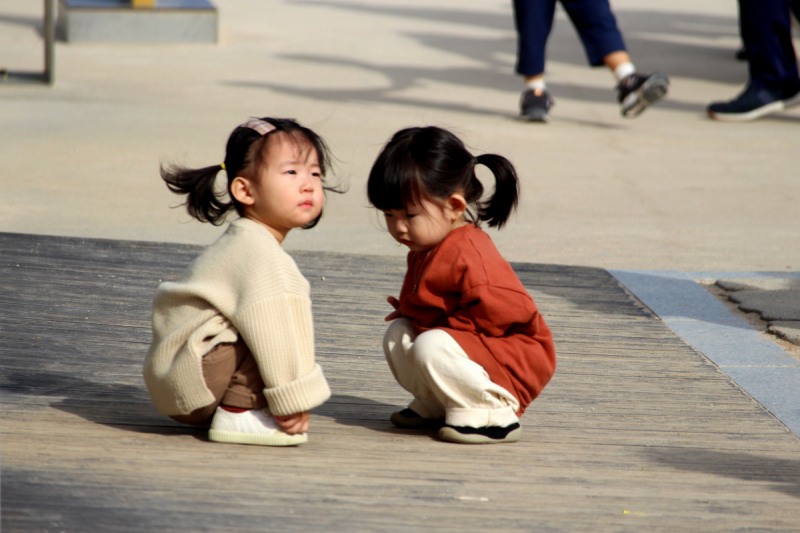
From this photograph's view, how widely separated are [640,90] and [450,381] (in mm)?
5059

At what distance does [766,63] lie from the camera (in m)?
7.44

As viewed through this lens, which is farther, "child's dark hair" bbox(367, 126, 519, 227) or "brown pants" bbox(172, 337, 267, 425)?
"child's dark hair" bbox(367, 126, 519, 227)

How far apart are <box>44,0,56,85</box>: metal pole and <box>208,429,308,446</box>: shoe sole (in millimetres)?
5941

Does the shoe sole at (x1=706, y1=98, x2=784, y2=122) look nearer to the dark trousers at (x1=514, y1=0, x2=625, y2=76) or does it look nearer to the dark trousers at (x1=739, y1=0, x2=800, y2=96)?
the dark trousers at (x1=739, y1=0, x2=800, y2=96)

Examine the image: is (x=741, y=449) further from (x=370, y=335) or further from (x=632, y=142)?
(x=632, y=142)

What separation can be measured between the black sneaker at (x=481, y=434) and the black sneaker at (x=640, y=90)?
4935mm

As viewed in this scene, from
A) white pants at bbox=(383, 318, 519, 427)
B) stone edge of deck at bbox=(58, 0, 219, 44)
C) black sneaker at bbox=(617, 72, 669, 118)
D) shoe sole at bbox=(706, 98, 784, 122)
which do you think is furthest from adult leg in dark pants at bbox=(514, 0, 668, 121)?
white pants at bbox=(383, 318, 519, 427)

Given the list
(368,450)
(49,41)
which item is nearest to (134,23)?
(49,41)

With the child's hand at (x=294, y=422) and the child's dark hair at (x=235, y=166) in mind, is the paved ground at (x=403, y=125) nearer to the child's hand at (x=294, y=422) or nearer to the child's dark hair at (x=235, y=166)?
the child's dark hair at (x=235, y=166)

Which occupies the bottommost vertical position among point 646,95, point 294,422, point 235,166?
point 646,95

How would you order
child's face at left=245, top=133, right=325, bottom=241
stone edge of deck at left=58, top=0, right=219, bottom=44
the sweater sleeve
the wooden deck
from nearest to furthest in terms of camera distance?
the wooden deck
the sweater sleeve
child's face at left=245, top=133, right=325, bottom=241
stone edge of deck at left=58, top=0, right=219, bottom=44

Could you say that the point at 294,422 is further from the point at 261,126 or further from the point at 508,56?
the point at 508,56

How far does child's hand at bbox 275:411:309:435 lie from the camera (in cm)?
207

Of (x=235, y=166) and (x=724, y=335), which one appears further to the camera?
(x=724, y=335)
